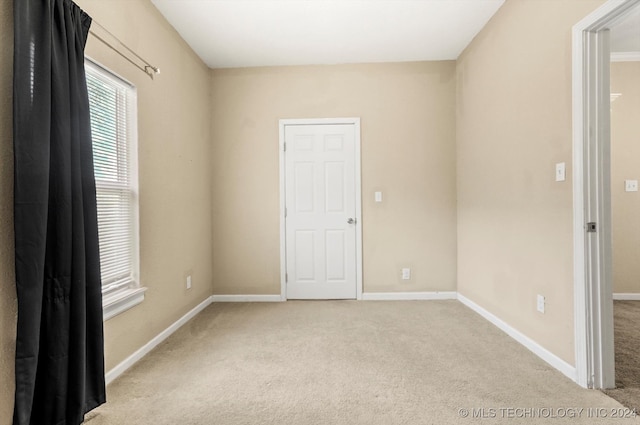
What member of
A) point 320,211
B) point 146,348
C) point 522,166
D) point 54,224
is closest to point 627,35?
point 522,166

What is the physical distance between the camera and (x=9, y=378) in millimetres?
1398

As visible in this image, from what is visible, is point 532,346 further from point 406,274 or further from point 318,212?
point 318,212

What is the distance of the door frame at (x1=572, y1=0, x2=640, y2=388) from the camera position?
5.97ft

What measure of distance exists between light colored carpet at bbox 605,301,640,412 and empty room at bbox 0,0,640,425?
2cm

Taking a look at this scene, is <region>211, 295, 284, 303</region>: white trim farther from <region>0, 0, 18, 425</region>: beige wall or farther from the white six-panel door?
<region>0, 0, 18, 425</region>: beige wall

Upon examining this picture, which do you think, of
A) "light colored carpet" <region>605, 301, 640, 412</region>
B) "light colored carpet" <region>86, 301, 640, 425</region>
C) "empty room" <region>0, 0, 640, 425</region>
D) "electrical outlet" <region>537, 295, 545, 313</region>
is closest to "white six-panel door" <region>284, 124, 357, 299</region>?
"empty room" <region>0, 0, 640, 425</region>

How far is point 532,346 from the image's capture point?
2.31 meters

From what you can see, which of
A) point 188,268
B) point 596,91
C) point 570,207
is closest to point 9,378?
point 188,268

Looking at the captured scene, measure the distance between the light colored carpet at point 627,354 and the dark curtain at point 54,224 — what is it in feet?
9.30

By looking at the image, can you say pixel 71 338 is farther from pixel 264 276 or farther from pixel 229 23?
pixel 229 23

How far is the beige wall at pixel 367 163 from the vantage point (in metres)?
3.67

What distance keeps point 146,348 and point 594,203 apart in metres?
3.09

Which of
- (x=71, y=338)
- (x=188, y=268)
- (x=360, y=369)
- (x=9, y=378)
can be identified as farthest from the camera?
(x=188, y=268)

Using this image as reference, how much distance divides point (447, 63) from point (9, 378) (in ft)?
14.3
